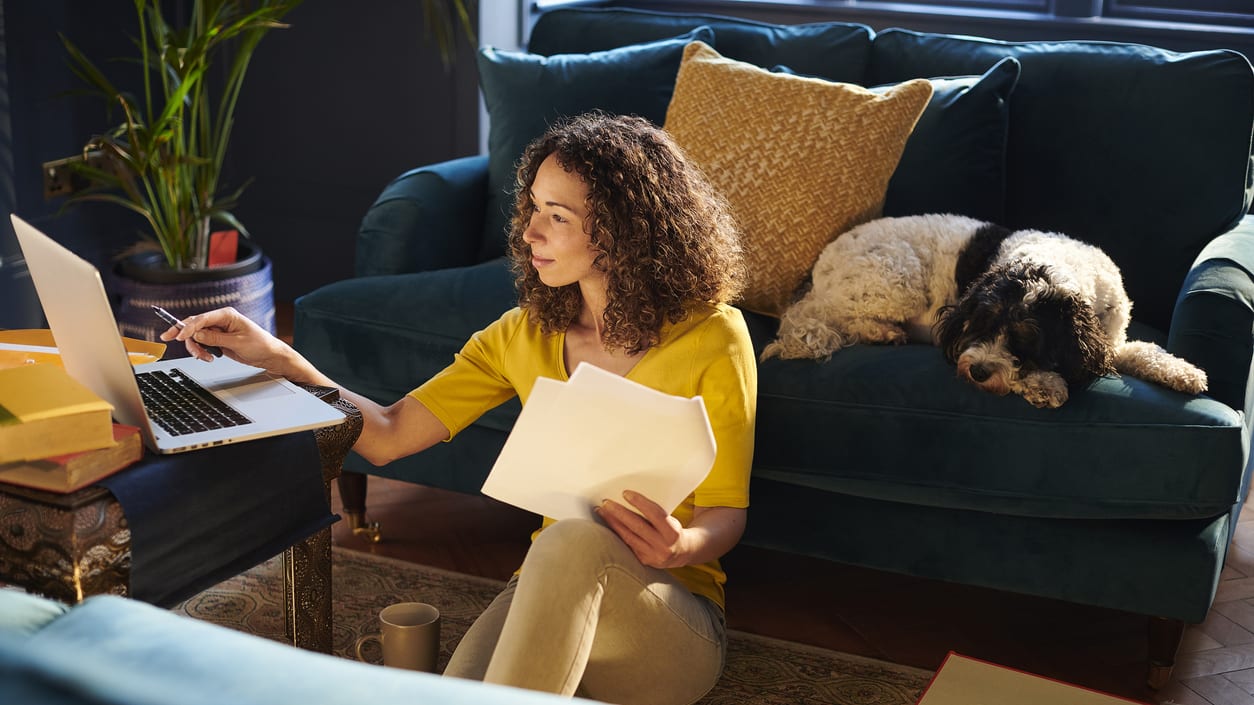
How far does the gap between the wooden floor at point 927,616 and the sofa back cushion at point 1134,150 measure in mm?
637

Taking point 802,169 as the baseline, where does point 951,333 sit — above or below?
below

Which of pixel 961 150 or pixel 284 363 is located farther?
pixel 961 150

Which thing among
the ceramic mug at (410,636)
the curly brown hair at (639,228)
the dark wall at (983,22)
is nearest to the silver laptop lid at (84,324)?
the ceramic mug at (410,636)

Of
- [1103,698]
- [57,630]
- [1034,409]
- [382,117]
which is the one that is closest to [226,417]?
[57,630]

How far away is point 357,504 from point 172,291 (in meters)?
1.13

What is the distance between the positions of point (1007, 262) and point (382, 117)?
243 cm

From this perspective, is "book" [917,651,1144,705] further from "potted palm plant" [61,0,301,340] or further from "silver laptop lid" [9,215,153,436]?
"potted palm plant" [61,0,301,340]

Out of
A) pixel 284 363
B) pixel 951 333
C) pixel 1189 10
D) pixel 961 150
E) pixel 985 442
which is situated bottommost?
pixel 985 442

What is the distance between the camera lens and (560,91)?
267 cm

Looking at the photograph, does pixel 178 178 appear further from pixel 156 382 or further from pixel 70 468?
pixel 70 468

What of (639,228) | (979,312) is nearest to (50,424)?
(639,228)

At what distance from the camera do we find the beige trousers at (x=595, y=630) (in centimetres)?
121

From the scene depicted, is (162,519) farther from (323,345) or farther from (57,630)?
(323,345)

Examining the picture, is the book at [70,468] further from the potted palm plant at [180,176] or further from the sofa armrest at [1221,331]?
the potted palm plant at [180,176]
